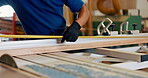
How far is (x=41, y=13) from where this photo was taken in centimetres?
188

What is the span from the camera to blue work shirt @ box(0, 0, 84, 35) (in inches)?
72.6

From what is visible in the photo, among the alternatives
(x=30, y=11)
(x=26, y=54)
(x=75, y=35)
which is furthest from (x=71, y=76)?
(x=30, y=11)

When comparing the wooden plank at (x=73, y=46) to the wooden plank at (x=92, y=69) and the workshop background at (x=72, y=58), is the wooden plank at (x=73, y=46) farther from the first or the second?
the wooden plank at (x=92, y=69)

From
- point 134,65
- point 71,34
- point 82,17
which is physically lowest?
point 134,65

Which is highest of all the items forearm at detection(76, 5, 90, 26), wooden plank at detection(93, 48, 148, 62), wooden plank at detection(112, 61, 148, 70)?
forearm at detection(76, 5, 90, 26)

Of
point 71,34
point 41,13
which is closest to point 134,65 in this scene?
point 71,34

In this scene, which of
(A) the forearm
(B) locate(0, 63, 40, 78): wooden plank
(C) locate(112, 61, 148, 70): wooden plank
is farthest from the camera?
(A) the forearm

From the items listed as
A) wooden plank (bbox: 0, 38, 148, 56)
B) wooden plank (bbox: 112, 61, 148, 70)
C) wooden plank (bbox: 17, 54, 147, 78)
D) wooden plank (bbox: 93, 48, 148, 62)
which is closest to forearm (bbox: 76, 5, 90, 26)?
wooden plank (bbox: 0, 38, 148, 56)

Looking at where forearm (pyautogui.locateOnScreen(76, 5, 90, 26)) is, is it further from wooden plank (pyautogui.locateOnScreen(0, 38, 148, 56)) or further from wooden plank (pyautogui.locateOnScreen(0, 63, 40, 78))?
wooden plank (pyautogui.locateOnScreen(0, 63, 40, 78))

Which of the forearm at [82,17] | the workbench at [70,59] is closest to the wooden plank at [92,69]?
the workbench at [70,59]

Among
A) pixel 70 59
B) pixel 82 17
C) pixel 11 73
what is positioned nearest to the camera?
pixel 11 73

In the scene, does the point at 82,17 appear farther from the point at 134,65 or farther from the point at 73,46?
the point at 134,65

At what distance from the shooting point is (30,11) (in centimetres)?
184

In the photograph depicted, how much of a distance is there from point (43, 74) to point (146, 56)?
631 mm
